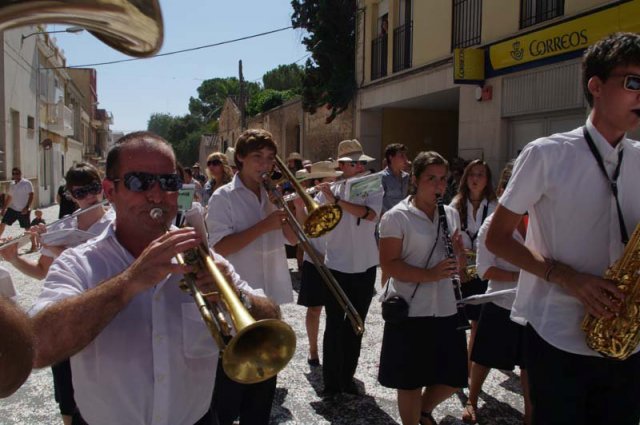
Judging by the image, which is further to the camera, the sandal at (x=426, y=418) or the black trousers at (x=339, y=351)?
the black trousers at (x=339, y=351)

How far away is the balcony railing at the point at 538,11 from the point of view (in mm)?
9023

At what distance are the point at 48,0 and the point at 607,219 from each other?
6.50 ft

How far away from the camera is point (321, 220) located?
12.8 ft

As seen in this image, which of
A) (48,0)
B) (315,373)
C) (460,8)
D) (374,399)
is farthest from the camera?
(460,8)

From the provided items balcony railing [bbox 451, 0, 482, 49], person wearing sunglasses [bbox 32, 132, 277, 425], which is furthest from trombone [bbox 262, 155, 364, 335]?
balcony railing [bbox 451, 0, 482, 49]

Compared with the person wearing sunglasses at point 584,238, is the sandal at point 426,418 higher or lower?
lower

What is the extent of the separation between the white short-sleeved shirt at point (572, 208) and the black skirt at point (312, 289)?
2.62 metres

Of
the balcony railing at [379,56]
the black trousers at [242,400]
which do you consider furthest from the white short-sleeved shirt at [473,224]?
the balcony railing at [379,56]

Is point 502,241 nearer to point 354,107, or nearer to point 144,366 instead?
point 144,366

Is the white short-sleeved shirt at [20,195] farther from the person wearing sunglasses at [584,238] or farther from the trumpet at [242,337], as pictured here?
the person wearing sunglasses at [584,238]

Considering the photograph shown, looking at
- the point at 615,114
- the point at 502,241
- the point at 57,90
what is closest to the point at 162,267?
the point at 502,241

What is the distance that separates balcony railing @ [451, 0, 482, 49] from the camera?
10.9m

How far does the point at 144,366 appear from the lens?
1746 millimetres

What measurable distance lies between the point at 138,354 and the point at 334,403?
2.74 metres
